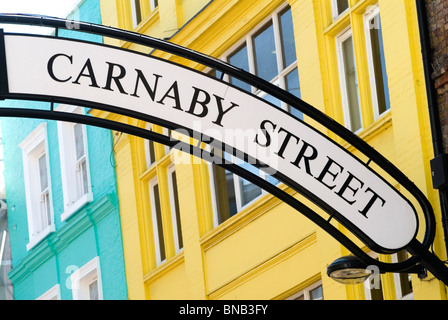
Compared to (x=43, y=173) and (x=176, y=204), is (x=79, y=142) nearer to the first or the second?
(x=43, y=173)

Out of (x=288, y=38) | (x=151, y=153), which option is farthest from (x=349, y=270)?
(x=151, y=153)

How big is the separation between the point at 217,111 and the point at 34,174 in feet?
47.1

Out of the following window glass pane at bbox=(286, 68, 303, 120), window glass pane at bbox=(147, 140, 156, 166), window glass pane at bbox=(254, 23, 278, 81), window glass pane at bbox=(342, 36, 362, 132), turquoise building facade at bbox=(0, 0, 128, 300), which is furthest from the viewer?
turquoise building facade at bbox=(0, 0, 128, 300)

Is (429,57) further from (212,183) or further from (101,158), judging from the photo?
(101,158)

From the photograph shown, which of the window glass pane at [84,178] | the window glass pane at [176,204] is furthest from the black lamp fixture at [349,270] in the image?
the window glass pane at [84,178]

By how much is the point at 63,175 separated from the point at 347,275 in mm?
11772

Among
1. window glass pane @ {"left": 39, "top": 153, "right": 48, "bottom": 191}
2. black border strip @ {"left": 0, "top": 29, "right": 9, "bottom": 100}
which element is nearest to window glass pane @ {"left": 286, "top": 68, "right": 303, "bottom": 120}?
black border strip @ {"left": 0, "top": 29, "right": 9, "bottom": 100}

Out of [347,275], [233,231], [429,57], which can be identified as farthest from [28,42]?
[233,231]

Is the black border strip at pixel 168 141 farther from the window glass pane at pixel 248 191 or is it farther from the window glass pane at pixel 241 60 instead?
the window glass pane at pixel 241 60

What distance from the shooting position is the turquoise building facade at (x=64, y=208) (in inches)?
786

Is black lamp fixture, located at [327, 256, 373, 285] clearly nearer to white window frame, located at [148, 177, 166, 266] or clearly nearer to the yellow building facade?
the yellow building facade

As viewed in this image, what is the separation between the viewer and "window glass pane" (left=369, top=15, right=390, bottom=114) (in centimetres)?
1337

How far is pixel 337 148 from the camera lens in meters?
9.57
